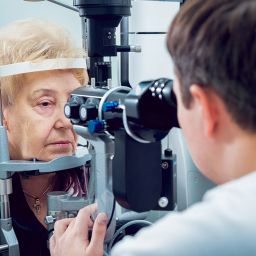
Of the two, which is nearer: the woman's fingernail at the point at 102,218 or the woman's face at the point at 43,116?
the woman's fingernail at the point at 102,218

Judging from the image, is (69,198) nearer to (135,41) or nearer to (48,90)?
(48,90)

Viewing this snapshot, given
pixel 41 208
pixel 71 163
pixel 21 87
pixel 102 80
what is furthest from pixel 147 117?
pixel 41 208

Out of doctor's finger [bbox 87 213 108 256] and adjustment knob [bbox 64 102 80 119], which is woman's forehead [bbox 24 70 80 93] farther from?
doctor's finger [bbox 87 213 108 256]

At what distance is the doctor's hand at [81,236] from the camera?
3.73 feet

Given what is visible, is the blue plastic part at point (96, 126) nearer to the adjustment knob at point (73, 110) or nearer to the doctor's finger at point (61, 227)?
the adjustment knob at point (73, 110)

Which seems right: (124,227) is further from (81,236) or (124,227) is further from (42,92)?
(42,92)

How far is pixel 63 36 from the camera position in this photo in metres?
1.48

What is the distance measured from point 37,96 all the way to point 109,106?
0.42 m

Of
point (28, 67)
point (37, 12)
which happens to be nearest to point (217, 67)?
point (28, 67)

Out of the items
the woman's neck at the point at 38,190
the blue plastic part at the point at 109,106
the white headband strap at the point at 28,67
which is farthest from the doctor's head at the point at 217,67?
the woman's neck at the point at 38,190

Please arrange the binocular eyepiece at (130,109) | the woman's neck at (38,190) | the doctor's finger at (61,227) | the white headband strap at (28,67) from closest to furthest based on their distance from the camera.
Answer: the binocular eyepiece at (130,109), the doctor's finger at (61,227), the white headband strap at (28,67), the woman's neck at (38,190)

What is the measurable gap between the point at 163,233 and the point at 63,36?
98cm

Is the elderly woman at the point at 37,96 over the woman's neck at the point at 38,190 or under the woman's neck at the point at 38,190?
over

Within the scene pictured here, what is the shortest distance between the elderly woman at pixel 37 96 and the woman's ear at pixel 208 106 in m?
0.75
